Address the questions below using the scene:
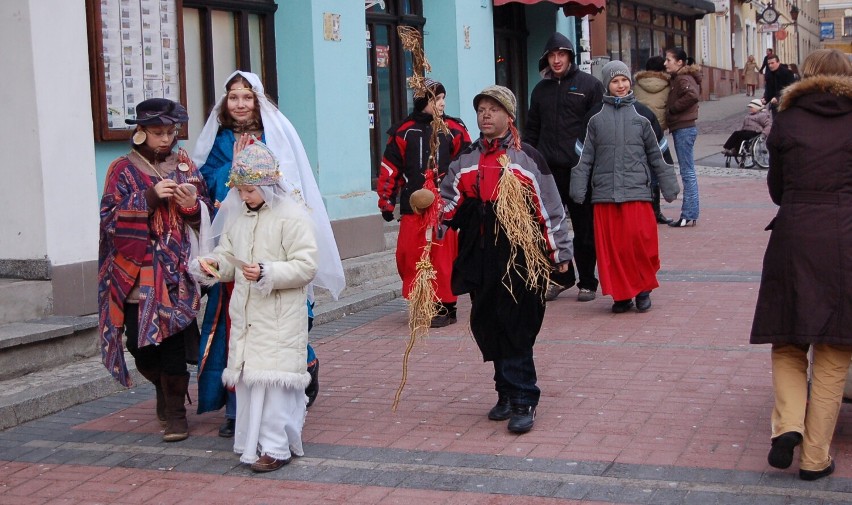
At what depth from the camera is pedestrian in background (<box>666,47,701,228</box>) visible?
1433 centimetres

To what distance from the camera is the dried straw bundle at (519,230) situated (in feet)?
20.2

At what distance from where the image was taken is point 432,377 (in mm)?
7523

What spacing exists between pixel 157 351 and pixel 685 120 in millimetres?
9536

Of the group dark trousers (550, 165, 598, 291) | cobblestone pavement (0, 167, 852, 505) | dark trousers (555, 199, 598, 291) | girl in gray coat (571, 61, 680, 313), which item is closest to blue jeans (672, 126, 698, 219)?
dark trousers (550, 165, 598, 291)

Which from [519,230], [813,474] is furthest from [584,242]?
[813,474]

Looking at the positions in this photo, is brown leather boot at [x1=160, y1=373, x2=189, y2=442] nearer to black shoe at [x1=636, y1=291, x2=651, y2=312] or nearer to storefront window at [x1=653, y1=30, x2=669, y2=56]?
black shoe at [x1=636, y1=291, x2=651, y2=312]

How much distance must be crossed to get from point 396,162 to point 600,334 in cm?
203

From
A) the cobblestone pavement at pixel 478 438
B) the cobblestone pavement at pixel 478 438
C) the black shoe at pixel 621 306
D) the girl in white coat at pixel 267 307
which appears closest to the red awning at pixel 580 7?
the black shoe at pixel 621 306

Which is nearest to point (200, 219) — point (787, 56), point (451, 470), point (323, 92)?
point (451, 470)

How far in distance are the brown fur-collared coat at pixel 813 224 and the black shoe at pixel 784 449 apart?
0.40 metres

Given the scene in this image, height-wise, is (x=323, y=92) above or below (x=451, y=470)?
above

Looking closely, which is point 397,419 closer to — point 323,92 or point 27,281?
point 27,281

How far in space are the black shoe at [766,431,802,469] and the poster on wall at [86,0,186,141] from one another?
5.23m

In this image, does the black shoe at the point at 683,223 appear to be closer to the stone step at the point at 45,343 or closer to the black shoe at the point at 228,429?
the stone step at the point at 45,343
